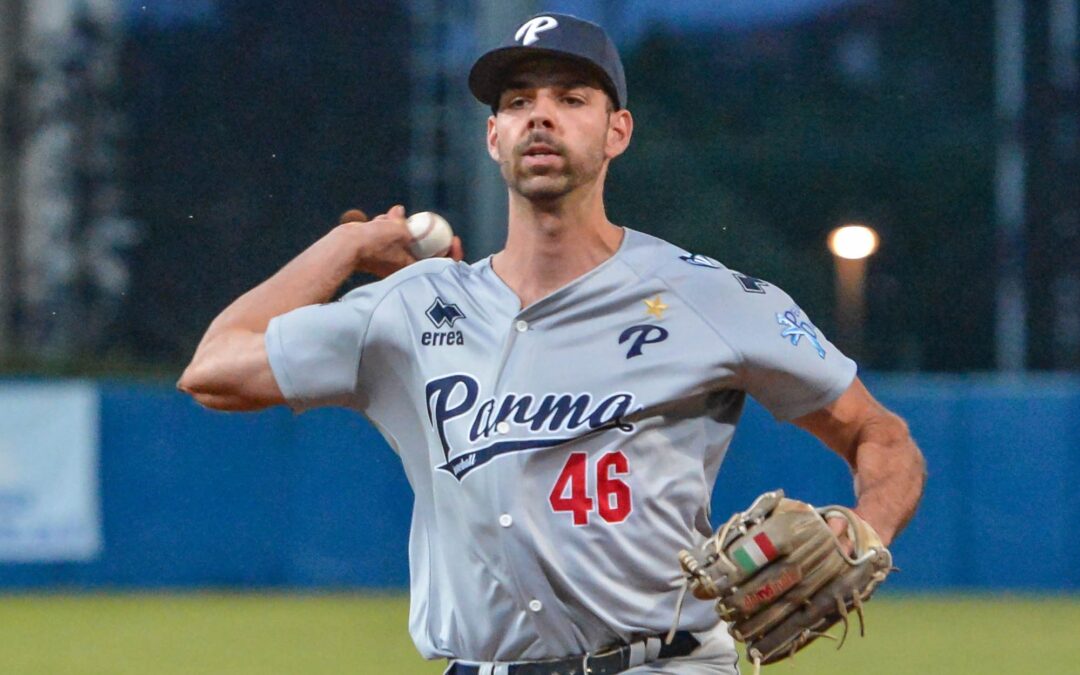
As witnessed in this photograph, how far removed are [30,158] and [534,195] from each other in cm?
1045

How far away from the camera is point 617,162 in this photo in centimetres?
1287

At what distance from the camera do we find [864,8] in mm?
14445

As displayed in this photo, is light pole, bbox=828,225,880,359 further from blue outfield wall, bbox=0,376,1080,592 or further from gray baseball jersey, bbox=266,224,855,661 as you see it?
gray baseball jersey, bbox=266,224,855,661

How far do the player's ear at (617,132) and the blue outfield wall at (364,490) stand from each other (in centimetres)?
733

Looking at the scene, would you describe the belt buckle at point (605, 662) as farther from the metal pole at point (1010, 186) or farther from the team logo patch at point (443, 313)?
the metal pole at point (1010, 186)

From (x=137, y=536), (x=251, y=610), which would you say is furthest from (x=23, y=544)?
(x=251, y=610)

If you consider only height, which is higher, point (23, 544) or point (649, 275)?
point (649, 275)

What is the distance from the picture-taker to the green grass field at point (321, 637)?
8383mm

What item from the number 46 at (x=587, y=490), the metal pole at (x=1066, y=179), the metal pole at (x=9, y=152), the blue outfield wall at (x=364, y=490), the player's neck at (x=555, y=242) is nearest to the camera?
the number 46 at (x=587, y=490)

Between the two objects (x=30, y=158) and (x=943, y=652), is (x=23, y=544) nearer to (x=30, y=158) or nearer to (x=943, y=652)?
(x=30, y=158)

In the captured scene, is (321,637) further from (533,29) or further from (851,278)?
(533,29)

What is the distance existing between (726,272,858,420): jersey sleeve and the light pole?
917 centimetres

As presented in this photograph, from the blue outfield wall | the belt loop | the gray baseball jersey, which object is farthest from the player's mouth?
the blue outfield wall

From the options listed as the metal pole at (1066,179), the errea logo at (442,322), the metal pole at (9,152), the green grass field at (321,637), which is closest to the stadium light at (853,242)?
the metal pole at (1066,179)
